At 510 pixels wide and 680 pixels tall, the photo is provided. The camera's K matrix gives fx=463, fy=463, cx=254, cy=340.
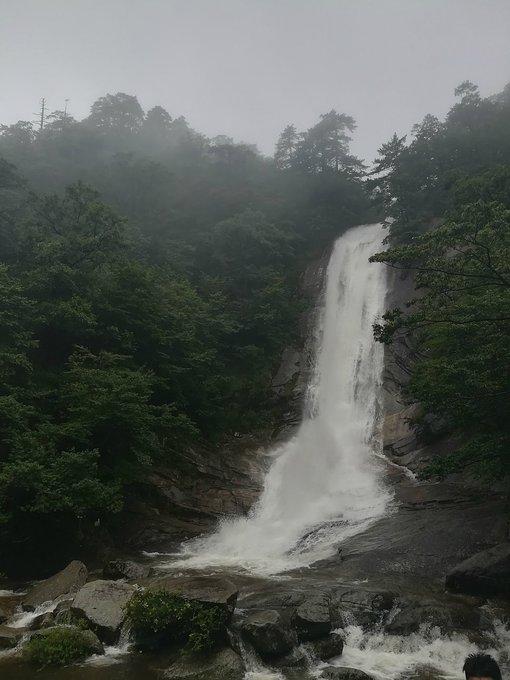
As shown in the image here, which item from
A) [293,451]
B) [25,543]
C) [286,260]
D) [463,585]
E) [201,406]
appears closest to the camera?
[463,585]

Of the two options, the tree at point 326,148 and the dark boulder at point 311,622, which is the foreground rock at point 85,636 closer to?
the dark boulder at point 311,622

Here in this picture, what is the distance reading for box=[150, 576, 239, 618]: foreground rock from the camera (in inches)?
334

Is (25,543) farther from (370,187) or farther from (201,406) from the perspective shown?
(370,187)

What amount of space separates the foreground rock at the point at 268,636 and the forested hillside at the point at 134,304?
18.1 feet

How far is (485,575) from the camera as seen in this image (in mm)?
10289

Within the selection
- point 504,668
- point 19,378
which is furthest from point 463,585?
point 19,378

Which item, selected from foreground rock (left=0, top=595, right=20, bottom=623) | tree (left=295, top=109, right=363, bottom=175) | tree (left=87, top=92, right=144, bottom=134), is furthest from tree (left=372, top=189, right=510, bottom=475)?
tree (left=87, top=92, right=144, bottom=134)

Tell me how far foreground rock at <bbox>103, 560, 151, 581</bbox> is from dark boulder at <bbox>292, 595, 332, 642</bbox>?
4599 mm

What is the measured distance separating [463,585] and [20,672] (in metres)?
9.03

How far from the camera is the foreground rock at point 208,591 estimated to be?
8.49m

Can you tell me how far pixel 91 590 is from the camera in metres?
9.35

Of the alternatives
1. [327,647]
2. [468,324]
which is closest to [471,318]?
[468,324]

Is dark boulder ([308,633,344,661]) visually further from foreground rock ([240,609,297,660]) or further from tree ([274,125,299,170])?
tree ([274,125,299,170])

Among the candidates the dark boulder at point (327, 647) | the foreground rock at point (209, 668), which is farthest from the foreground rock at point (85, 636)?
the dark boulder at point (327, 647)
